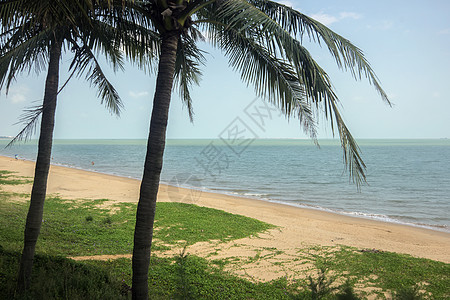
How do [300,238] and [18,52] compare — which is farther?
[300,238]

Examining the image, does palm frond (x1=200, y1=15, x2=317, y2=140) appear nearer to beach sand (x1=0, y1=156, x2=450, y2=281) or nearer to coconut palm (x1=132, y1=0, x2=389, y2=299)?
coconut palm (x1=132, y1=0, x2=389, y2=299)

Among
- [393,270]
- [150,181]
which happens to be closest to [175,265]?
[150,181]

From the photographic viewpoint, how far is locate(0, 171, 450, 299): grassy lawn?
15.0 ft

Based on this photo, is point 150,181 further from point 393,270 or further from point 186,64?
point 393,270

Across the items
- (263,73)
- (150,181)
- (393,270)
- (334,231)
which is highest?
(263,73)

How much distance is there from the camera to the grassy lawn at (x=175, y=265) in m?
4.56

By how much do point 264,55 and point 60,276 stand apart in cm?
440

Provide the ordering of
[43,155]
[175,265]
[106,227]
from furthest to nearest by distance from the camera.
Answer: [106,227] → [175,265] → [43,155]

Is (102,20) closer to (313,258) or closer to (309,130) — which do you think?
(309,130)

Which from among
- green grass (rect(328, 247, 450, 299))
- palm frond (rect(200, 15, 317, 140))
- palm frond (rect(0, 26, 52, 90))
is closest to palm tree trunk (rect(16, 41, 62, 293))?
palm frond (rect(0, 26, 52, 90))

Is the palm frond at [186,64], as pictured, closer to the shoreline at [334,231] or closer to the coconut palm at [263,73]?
the coconut palm at [263,73]

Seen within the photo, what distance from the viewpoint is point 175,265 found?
7.11 meters

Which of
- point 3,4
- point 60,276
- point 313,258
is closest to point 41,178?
point 60,276

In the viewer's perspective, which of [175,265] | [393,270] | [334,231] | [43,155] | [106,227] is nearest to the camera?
[43,155]
